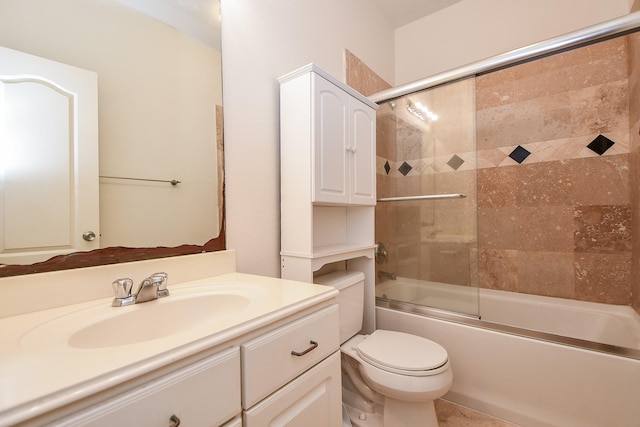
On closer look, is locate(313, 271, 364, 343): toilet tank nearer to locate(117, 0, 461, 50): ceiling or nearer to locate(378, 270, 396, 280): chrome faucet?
locate(378, 270, 396, 280): chrome faucet

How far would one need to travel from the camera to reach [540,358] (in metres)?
1.32

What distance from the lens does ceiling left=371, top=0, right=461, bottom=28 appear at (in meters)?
2.14

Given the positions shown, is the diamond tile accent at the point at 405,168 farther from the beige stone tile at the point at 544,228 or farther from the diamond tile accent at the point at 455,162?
the beige stone tile at the point at 544,228

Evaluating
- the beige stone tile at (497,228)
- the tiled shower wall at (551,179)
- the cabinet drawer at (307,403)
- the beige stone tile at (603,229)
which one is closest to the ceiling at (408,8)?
the tiled shower wall at (551,179)

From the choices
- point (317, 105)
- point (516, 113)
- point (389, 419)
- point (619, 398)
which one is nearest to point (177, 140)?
point (317, 105)

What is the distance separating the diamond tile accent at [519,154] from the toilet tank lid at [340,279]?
1.39 metres

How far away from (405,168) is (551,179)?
93 cm

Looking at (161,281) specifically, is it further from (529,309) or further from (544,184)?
(544,184)

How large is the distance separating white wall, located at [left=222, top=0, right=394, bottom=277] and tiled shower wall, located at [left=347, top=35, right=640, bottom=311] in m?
0.59

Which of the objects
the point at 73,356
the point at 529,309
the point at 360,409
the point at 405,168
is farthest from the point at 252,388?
the point at 529,309

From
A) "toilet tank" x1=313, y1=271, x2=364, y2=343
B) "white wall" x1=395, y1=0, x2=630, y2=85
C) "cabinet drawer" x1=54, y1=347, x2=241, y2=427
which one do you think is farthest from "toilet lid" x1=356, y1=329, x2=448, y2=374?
"white wall" x1=395, y1=0, x2=630, y2=85

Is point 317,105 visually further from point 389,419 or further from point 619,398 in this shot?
point 619,398

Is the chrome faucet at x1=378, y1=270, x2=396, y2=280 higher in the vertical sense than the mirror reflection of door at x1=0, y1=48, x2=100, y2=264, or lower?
Answer: lower

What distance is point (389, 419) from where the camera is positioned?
121 cm
